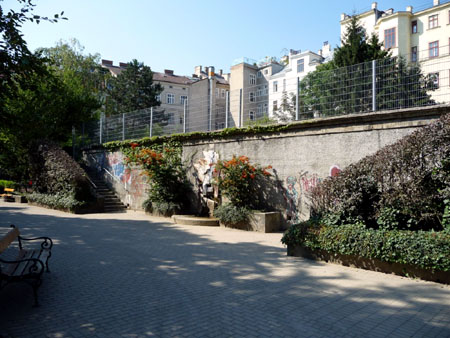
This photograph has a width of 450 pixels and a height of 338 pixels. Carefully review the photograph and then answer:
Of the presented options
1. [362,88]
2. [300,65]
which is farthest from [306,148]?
[300,65]

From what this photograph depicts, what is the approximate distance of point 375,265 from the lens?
6.63 metres

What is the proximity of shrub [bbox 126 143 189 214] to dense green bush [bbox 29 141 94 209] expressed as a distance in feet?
10.7

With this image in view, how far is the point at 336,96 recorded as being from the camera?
1059 centimetres

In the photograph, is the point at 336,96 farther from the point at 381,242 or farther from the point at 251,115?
the point at 381,242

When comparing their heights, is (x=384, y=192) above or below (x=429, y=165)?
below

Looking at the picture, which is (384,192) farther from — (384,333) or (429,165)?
(384,333)

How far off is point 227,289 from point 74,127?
64.3 feet

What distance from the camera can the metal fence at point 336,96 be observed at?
8934 millimetres

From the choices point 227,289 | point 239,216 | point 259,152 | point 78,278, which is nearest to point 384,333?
point 227,289

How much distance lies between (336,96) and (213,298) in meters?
7.72

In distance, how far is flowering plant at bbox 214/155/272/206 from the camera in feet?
39.4

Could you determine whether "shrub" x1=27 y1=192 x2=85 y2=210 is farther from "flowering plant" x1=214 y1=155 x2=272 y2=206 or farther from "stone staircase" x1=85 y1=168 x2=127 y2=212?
"flowering plant" x1=214 y1=155 x2=272 y2=206

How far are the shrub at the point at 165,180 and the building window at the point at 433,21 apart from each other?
38.6 m

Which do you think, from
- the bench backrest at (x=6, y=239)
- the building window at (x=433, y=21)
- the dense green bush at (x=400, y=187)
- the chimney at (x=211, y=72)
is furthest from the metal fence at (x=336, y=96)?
the chimney at (x=211, y=72)
